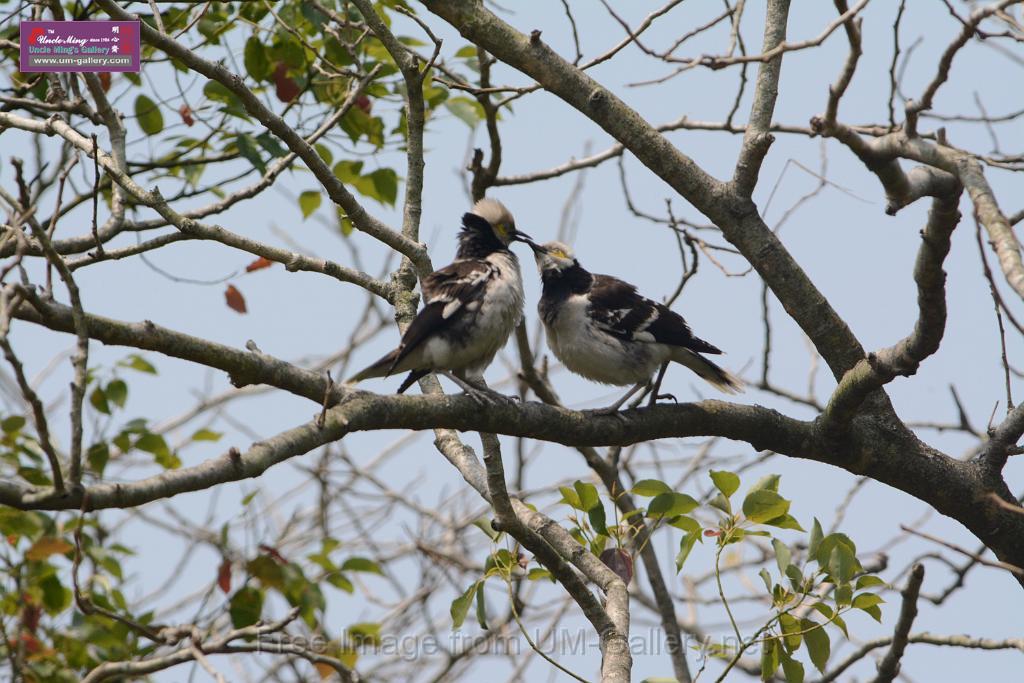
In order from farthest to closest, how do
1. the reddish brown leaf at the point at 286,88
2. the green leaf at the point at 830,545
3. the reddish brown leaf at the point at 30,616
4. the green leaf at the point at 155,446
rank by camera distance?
the reddish brown leaf at the point at 286,88 < the green leaf at the point at 155,446 < the reddish brown leaf at the point at 30,616 < the green leaf at the point at 830,545

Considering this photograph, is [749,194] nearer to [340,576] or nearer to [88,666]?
[340,576]

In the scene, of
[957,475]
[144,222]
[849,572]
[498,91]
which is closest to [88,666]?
[144,222]

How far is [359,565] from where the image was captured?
6582mm

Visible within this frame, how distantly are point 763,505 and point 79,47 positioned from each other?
4.15 meters

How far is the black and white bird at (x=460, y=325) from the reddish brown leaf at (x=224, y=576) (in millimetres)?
1772

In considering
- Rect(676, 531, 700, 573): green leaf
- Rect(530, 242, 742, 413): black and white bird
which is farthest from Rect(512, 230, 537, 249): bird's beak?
Rect(676, 531, 700, 573): green leaf

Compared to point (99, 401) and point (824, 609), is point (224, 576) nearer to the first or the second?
point (99, 401)

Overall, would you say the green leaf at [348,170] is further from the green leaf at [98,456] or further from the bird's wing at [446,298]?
the green leaf at [98,456]

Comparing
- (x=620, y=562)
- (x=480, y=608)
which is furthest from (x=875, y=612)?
(x=480, y=608)

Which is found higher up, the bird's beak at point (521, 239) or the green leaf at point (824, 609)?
the bird's beak at point (521, 239)

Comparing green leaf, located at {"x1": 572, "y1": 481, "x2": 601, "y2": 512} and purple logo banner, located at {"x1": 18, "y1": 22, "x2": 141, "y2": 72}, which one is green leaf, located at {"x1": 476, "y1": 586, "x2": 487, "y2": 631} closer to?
green leaf, located at {"x1": 572, "y1": 481, "x2": 601, "y2": 512}

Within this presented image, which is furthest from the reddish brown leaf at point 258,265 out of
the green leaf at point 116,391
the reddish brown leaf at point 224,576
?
the reddish brown leaf at point 224,576

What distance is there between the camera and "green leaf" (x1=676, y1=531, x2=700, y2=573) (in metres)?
4.22

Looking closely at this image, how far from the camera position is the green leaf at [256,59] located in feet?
20.6
